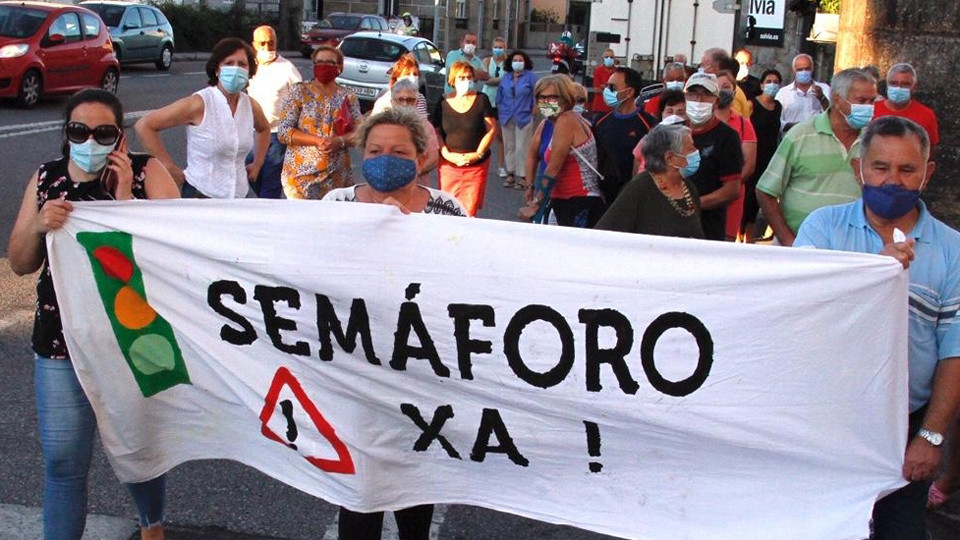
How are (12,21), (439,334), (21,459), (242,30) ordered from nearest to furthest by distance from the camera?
(439,334) < (21,459) < (12,21) < (242,30)

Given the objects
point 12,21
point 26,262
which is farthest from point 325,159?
point 12,21

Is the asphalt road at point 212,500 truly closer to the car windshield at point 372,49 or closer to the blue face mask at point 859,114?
the blue face mask at point 859,114

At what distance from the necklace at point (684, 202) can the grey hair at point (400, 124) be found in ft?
4.01

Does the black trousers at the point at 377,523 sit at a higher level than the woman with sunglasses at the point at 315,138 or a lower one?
lower

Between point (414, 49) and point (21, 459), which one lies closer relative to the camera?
point (21, 459)

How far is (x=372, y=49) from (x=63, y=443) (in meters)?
22.0

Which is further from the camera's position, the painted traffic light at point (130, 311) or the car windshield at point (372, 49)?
the car windshield at point (372, 49)

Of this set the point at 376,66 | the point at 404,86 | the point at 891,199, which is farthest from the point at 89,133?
the point at 376,66

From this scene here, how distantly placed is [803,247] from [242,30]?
43.0 metres

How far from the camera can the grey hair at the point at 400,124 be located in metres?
4.39

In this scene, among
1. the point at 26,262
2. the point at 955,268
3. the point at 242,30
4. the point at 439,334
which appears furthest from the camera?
the point at 242,30

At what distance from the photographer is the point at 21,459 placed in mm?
5434

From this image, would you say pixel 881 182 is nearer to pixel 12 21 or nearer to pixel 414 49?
pixel 12 21

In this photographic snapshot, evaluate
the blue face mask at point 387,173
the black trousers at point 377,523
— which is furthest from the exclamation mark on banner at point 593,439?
the blue face mask at point 387,173
